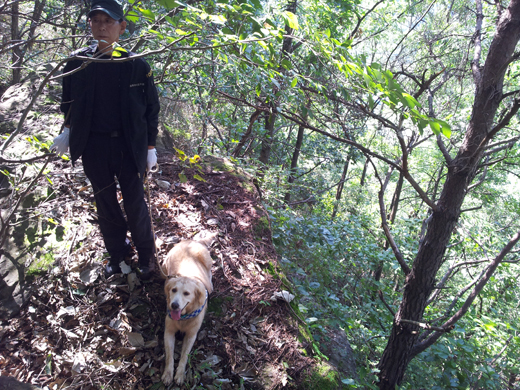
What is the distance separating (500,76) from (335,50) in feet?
7.19

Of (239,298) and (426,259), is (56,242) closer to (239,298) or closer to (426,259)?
(239,298)

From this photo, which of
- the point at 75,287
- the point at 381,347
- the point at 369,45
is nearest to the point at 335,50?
the point at 75,287

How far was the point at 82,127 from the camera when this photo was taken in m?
2.59

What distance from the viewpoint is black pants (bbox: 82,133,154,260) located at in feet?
8.95

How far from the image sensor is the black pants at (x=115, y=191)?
273cm

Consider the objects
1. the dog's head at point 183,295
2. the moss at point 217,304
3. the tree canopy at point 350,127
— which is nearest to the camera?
the tree canopy at point 350,127

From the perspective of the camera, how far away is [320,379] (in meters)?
2.68

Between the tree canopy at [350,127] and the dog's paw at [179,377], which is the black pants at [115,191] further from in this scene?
the dog's paw at [179,377]

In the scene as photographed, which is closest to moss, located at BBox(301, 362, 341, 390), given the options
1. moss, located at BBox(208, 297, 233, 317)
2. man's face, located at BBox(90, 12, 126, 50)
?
moss, located at BBox(208, 297, 233, 317)

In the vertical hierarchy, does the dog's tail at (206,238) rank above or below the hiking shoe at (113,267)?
above

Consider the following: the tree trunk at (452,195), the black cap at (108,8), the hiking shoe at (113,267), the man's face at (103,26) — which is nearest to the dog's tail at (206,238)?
the hiking shoe at (113,267)

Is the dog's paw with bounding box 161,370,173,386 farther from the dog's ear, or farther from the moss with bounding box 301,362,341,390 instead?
the moss with bounding box 301,362,341,390

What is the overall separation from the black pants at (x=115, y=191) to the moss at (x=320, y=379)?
190cm

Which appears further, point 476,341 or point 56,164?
point 476,341
